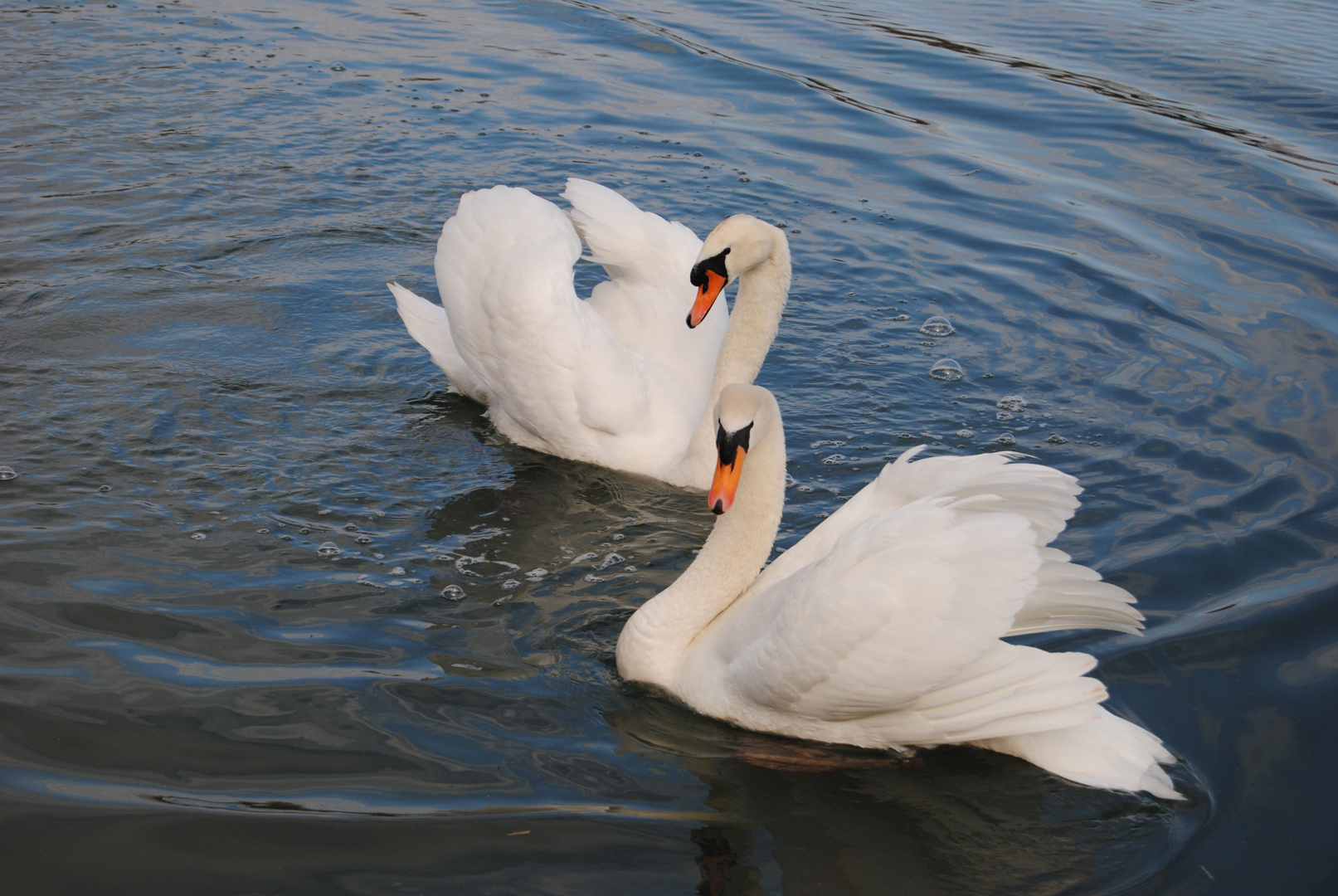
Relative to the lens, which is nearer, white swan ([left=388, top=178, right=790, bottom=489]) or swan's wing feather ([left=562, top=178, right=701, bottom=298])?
white swan ([left=388, top=178, right=790, bottom=489])

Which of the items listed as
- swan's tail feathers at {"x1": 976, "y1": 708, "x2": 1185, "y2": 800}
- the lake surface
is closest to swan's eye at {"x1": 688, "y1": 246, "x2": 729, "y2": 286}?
the lake surface

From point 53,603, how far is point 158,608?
36 centimetres

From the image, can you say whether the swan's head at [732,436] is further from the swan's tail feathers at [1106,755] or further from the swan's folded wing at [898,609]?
the swan's tail feathers at [1106,755]

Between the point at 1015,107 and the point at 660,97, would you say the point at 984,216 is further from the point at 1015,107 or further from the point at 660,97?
the point at 660,97

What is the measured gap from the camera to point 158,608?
14.4 feet

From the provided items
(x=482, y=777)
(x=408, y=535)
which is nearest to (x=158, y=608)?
(x=408, y=535)

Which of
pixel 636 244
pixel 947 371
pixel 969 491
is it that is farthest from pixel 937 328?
pixel 969 491

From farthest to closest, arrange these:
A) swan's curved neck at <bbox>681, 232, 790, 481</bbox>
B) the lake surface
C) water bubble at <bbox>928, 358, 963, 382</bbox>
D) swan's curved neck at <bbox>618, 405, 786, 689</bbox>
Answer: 1. water bubble at <bbox>928, 358, 963, 382</bbox>
2. swan's curved neck at <bbox>681, 232, 790, 481</bbox>
3. swan's curved neck at <bbox>618, 405, 786, 689</bbox>
4. the lake surface

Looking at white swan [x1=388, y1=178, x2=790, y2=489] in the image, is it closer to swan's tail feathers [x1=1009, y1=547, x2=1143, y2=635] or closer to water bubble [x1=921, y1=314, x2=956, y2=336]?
water bubble [x1=921, y1=314, x2=956, y2=336]

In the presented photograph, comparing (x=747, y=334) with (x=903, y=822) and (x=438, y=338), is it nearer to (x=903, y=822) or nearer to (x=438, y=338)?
(x=438, y=338)

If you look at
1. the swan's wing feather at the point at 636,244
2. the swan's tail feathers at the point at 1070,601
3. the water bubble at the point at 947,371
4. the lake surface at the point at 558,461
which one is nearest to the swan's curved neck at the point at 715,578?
the lake surface at the point at 558,461

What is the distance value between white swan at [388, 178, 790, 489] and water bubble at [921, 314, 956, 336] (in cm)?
160

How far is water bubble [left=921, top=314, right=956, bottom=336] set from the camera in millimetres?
7355

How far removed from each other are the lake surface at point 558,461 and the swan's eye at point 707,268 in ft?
3.38
